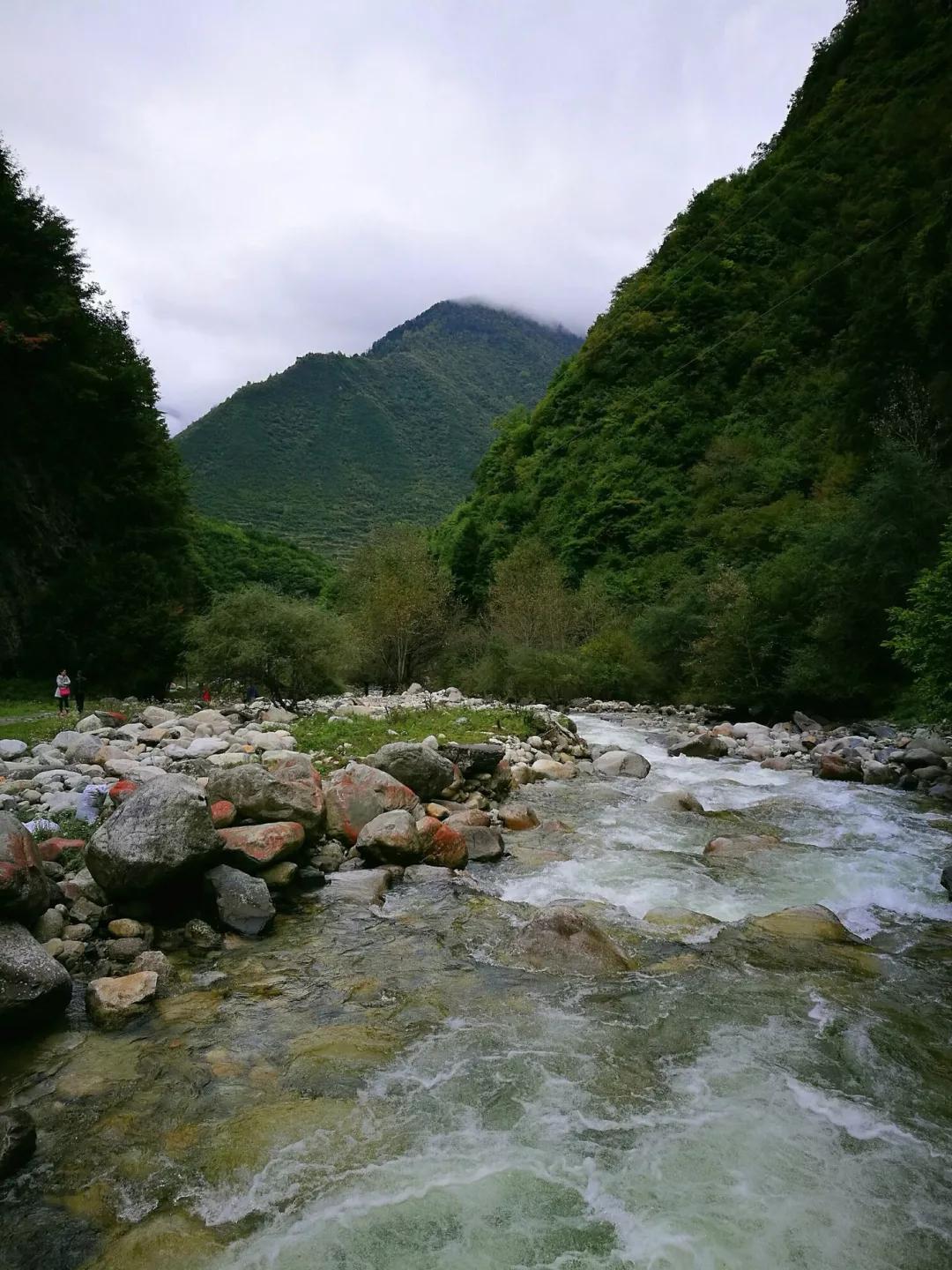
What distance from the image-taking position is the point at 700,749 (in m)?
18.6

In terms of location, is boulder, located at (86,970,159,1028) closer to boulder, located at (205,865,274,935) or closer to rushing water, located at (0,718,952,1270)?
rushing water, located at (0,718,952,1270)

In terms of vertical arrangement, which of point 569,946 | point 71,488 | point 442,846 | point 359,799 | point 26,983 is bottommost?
point 442,846

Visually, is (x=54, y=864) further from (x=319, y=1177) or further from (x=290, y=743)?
(x=290, y=743)

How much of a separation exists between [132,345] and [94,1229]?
3931cm

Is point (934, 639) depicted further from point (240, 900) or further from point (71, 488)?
point (71, 488)

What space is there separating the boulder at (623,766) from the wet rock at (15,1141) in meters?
12.9

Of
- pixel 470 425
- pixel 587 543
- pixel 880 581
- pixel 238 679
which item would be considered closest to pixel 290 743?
pixel 238 679

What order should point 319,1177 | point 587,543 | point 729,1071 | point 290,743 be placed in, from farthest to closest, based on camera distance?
point 587,543
point 290,743
point 729,1071
point 319,1177

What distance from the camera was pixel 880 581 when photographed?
20.2 m

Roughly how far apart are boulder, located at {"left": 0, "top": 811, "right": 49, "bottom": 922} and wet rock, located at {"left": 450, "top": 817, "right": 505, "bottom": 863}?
506 cm

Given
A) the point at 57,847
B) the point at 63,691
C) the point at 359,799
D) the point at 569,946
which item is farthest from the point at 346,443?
the point at 569,946

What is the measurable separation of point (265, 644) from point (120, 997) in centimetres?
1621

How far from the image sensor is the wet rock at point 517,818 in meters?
11.2

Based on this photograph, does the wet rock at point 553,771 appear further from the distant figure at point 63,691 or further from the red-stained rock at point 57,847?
the distant figure at point 63,691
